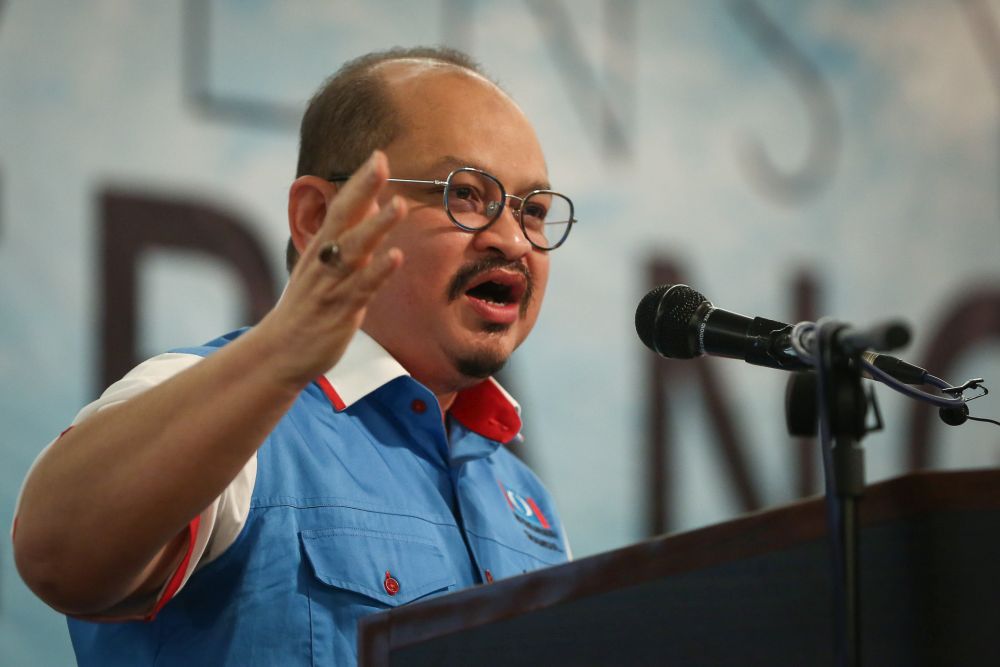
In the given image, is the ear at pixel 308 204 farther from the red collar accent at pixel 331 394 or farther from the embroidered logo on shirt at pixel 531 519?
the embroidered logo on shirt at pixel 531 519

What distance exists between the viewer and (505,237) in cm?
159

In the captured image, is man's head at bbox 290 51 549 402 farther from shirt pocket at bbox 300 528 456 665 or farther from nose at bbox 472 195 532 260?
shirt pocket at bbox 300 528 456 665

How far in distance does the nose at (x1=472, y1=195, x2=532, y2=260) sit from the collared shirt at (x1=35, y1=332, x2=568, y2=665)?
214 mm

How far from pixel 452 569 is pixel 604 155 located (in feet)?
6.73

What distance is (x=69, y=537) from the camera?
1.05 metres

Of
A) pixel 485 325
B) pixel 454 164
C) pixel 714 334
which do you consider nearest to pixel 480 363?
pixel 485 325

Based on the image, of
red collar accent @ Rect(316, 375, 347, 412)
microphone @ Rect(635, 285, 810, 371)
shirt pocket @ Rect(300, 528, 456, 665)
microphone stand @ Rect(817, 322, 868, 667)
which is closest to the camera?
microphone stand @ Rect(817, 322, 868, 667)

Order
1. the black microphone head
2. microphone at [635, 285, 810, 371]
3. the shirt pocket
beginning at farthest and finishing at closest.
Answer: the shirt pocket
the black microphone head
microphone at [635, 285, 810, 371]

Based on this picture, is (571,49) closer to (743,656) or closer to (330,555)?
(330,555)

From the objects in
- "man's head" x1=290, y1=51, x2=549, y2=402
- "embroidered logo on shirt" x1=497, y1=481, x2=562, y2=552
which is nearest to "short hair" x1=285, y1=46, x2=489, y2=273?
"man's head" x1=290, y1=51, x2=549, y2=402

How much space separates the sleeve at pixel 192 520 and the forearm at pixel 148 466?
56 mm

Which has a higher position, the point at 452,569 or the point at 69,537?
the point at 69,537

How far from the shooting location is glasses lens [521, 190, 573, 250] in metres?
1.66

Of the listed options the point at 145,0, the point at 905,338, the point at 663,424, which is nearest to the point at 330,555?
the point at 905,338
